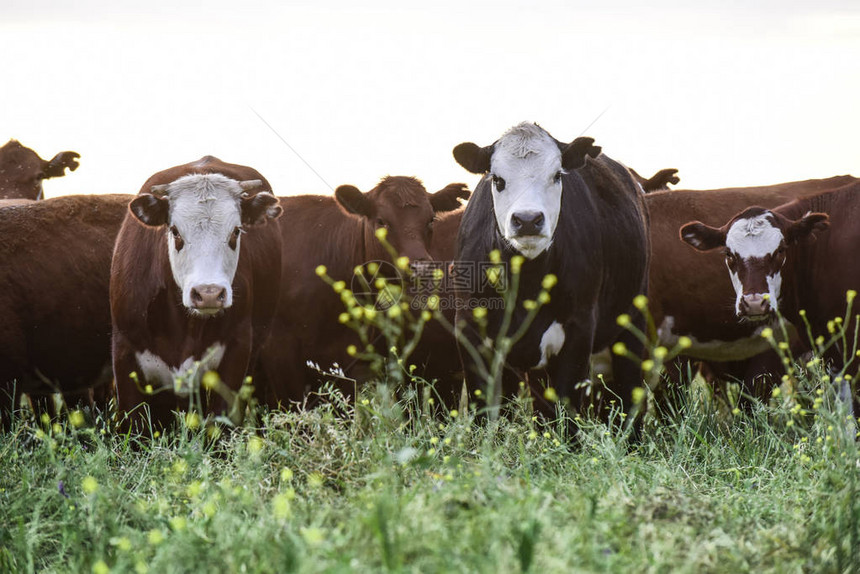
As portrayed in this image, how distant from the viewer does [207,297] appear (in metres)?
5.98

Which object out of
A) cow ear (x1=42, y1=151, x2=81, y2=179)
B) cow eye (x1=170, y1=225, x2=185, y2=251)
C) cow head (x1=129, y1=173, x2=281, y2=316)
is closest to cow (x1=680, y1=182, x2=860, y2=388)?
cow head (x1=129, y1=173, x2=281, y2=316)

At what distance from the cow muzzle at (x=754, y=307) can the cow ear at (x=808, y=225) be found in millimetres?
713

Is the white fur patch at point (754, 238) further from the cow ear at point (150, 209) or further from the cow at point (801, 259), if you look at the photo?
the cow ear at point (150, 209)

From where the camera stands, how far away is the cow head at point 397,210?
805cm

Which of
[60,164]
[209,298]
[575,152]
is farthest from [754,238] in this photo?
[60,164]

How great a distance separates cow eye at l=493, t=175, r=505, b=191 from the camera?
6.62m

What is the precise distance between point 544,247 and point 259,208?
1881 mm

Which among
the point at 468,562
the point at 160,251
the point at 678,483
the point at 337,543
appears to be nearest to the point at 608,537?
the point at 468,562

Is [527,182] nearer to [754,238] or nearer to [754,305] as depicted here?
[754,305]

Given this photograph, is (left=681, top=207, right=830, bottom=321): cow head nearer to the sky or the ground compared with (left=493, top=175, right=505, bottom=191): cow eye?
nearer to the ground

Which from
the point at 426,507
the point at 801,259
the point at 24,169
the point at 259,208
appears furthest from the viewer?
the point at 24,169

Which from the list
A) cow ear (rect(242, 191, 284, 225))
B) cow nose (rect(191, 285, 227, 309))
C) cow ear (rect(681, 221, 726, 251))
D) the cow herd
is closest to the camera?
cow nose (rect(191, 285, 227, 309))

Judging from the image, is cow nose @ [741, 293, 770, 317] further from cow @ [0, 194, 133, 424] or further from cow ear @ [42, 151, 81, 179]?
cow ear @ [42, 151, 81, 179]

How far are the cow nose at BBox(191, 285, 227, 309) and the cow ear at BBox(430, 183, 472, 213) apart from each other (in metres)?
2.93
